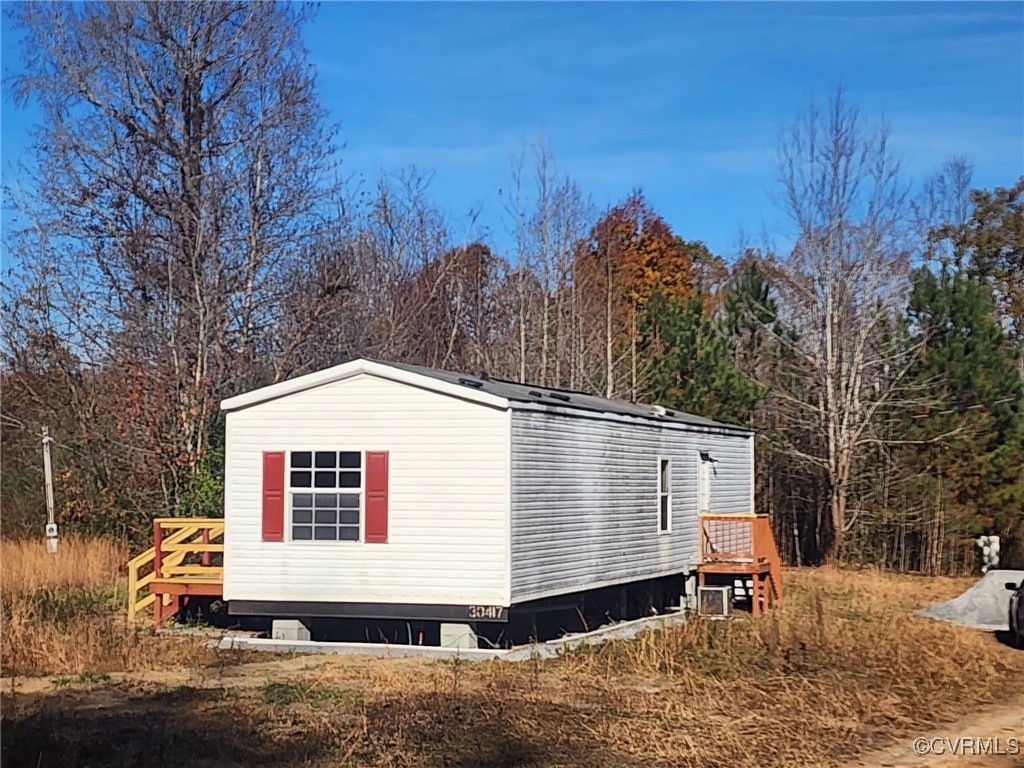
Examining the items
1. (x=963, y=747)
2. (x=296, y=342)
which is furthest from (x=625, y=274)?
(x=963, y=747)

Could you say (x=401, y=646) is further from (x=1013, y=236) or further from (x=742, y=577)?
(x=1013, y=236)

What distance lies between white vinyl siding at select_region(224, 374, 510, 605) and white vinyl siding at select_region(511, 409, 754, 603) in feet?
1.24

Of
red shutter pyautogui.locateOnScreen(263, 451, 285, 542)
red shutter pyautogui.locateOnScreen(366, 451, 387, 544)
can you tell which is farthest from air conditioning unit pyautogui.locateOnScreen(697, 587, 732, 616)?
red shutter pyautogui.locateOnScreen(263, 451, 285, 542)

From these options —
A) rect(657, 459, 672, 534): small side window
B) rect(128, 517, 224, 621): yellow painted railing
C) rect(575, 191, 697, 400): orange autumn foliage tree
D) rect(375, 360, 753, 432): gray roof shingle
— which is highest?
rect(575, 191, 697, 400): orange autumn foliage tree

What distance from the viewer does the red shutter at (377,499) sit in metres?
14.3

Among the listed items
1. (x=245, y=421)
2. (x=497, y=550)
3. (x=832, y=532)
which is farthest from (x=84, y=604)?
(x=832, y=532)

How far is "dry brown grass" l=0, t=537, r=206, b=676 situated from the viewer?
12.5 m

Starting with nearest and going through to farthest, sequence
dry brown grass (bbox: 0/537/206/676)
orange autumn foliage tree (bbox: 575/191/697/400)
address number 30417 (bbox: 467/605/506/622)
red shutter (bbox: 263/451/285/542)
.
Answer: dry brown grass (bbox: 0/537/206/676) < address number 30417 (bbox: 467/605/506/622) < red shutter (bbox: 263/451/285/542) < orange autumn foliage tree (bbox: 575/191/697/400)

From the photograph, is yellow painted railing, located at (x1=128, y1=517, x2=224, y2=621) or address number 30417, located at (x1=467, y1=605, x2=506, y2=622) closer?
address number 30417, located at (x1=467, y1=605, x2=506, y2=622)

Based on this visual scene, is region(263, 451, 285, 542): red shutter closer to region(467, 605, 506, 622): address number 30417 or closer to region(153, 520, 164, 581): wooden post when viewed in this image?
region(153, 520, 164, 581): wooden post

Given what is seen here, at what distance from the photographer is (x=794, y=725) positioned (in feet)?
32.4

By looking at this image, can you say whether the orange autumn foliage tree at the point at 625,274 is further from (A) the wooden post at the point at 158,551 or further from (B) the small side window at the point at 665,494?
(A) the wooden post at the point at 158,551

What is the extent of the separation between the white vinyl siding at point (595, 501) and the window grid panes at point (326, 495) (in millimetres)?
1959

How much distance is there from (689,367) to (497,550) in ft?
45.9
